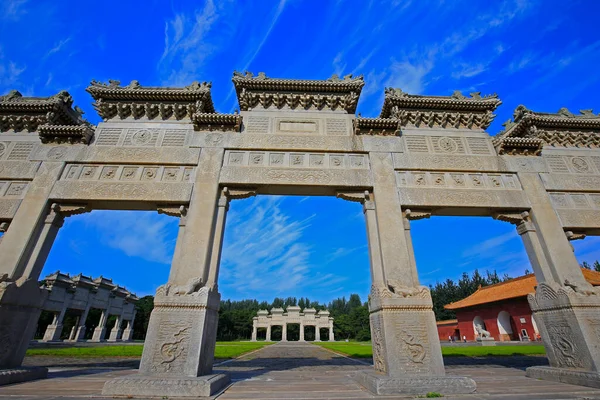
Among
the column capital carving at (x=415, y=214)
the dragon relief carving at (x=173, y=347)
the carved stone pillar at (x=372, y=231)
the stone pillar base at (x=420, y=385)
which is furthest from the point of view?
the column capital carving at (x=415, y=214)

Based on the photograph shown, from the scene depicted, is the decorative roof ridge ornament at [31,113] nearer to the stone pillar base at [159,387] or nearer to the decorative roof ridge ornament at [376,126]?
the stone pillar base at [159,387]

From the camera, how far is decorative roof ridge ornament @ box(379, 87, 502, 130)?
9.46 m

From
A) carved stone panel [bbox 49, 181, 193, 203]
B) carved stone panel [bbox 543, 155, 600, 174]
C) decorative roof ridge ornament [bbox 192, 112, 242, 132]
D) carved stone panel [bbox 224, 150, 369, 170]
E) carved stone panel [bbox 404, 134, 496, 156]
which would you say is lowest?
carved stone panel [bbox 49, 181, 193, 203]

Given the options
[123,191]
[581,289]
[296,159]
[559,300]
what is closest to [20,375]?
[123,191]

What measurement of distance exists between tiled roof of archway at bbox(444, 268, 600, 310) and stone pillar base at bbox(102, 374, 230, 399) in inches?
1107

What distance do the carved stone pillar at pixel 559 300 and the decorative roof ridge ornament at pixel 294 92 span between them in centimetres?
615

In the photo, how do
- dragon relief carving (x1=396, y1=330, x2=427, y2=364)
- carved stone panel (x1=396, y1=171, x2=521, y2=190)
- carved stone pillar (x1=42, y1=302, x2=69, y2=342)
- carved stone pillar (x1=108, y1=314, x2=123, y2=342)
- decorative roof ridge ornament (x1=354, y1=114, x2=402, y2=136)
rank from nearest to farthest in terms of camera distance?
dragon relief carving (x1=396, y1=330, x2=427, y2=364), carved stone panel (x1=396, y1=171, x2=521, y2=190), decorative roof ridge ornament (x1=354, y1=114, x2=402, y2=136), carved stone pillar (x1=42, y1=302, x2=69, y2=342), carved stone pillar (x1=108, y1=314, x2=123, y2=342)

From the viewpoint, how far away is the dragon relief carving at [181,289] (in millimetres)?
6004

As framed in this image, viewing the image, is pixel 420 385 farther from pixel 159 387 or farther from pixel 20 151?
pixel 20 151

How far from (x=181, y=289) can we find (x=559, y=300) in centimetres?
885

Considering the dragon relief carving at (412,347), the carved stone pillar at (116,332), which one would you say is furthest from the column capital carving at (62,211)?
the carved stone pillar at (116,332)

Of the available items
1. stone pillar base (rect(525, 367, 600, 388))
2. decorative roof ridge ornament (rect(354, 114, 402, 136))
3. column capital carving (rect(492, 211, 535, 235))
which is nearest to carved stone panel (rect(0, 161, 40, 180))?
decorative roof ridge ornament (rect(354, 114, 402, 136))

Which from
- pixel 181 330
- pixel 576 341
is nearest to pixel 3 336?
pixel 181 330

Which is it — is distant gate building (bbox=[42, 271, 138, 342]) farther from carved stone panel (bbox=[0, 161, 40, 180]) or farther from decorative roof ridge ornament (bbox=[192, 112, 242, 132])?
decorative roof ridge ornament (bbox=[192, 112, 242, 132])
